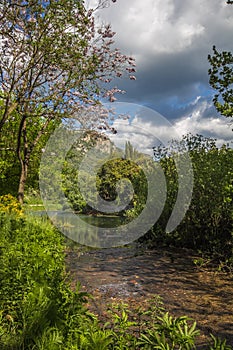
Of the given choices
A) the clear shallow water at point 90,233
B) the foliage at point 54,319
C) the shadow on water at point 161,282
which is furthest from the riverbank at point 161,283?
the clear shallow water at point 90,233

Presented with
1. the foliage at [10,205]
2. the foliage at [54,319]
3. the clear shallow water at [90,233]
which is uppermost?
the foliage at [10,205]

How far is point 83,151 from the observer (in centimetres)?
1423

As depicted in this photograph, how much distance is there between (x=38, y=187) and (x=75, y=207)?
2.38m

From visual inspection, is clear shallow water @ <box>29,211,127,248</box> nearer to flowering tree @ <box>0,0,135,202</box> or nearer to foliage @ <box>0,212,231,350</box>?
flowering tree @ <box>0,0,135,202</box>

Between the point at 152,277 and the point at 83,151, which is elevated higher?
the point at 83,151

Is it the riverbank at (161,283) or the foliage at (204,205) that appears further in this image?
the foliage at (204,205)

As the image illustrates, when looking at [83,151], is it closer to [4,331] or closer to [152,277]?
[152,277]

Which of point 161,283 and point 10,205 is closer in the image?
point 161,283

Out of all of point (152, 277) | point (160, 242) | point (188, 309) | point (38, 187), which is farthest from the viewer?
point (38, 187)

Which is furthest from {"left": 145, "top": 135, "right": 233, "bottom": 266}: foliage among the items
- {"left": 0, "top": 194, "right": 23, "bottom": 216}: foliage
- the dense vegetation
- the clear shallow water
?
{"left": 0, "top": 194, "right": 23, "bottom": 216}: foliage

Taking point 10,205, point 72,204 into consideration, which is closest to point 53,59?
point 10,205

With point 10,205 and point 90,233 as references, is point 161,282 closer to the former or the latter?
point 10,205

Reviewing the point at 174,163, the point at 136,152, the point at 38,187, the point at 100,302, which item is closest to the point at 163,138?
the point at 174,163

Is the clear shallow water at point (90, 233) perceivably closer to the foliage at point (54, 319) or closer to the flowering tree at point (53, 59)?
the flowering tree at point (53, 59)
